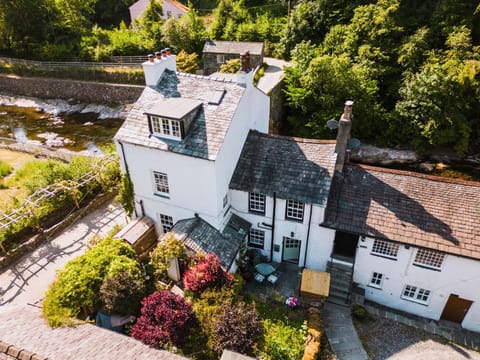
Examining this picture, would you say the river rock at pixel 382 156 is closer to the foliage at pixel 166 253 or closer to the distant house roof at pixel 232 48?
the distant house roof at pixel 232 48

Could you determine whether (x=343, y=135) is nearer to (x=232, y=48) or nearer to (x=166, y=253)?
(x=166, y=253)

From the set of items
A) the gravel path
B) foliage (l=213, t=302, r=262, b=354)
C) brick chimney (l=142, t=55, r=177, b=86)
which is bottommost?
the gravel path

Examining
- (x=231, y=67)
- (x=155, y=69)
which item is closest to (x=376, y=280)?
(x=155, y=69)

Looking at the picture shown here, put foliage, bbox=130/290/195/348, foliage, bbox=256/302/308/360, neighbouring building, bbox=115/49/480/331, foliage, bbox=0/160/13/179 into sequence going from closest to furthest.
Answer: foliage, bbox=130/290/195/348
foliage, bbox=256/302/308/360
neighbouring building, bbox=115/49/480/331
foliage, bbox=0/160/13/179

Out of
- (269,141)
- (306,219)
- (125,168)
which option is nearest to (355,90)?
(269,141)

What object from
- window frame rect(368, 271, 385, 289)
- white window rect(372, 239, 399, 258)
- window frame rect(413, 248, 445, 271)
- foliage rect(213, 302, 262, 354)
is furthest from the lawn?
window frame rect(413, 248, 445, 271)

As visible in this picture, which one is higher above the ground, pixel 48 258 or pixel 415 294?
pixel 48 258

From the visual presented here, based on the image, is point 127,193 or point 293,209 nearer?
point 293,209

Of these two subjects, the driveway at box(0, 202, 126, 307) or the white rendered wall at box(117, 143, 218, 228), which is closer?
the white rendered wall at box(117, 143, 218, 228)

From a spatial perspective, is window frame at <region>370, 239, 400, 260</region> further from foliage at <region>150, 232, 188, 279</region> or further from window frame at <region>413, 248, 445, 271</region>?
foliage at <region>150, 232, 188, 279</region>
